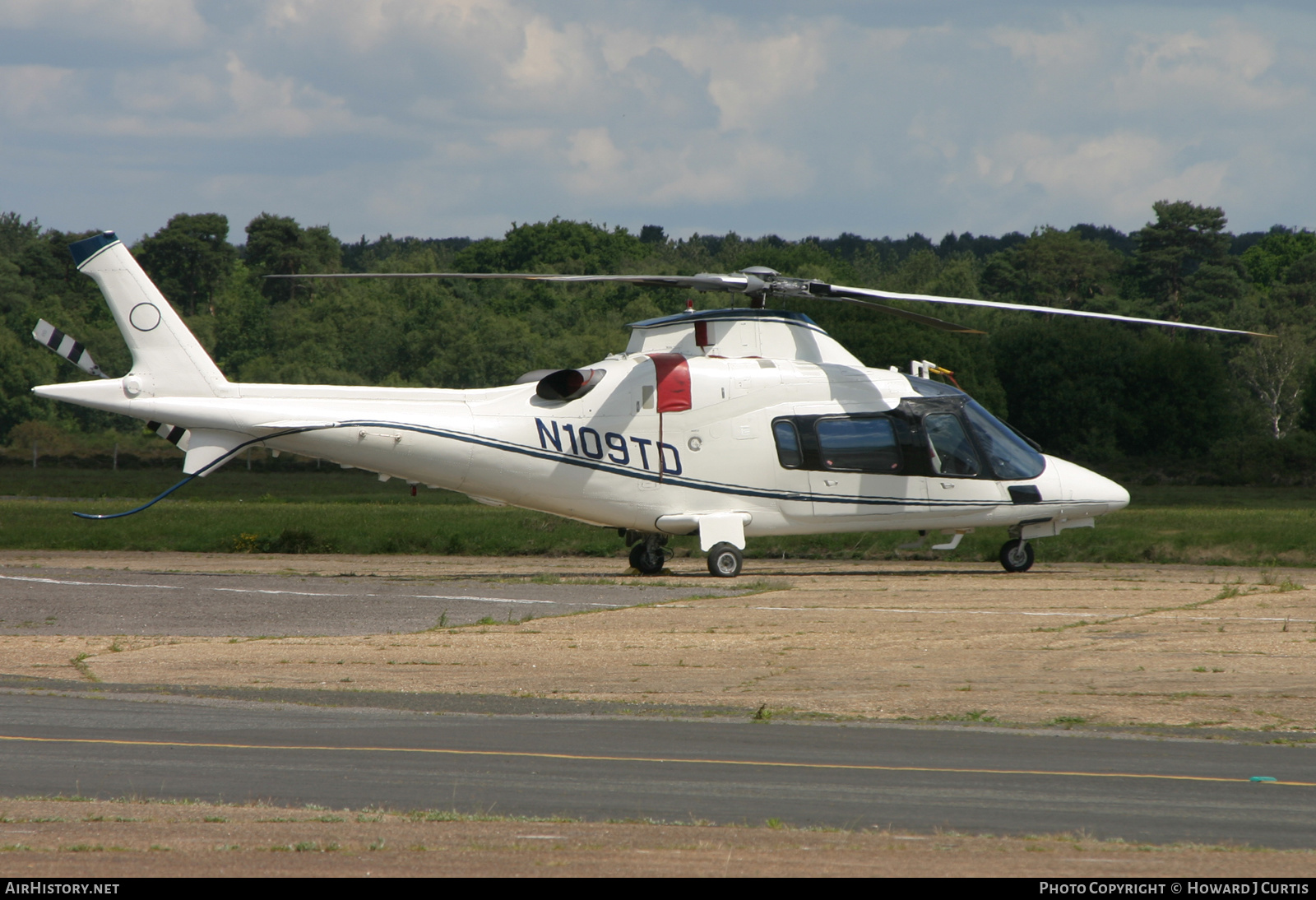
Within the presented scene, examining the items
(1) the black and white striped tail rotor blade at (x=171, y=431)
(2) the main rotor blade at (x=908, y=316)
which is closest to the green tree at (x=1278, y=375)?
(2) the main rotor blade at (x=908, y=316)

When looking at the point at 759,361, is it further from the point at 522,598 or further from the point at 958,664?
the point at 958,664

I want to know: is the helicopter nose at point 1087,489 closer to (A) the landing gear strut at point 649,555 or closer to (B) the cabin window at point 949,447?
(B) the cabin window at point 949,447

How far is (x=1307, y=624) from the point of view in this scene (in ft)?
54.2

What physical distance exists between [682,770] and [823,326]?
2409 inches

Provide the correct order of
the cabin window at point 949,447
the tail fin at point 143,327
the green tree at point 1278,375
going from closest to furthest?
the tail fin at point 143,327 < the cabin window at point 949,447 < the green tree at point 1278,375

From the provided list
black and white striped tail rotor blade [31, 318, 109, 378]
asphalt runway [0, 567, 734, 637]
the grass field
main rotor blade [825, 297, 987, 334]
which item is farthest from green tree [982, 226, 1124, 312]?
black and white striped tail rotor blade [31, 318, 109, 378]

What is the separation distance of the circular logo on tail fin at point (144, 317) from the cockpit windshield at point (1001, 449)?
44.9 ft

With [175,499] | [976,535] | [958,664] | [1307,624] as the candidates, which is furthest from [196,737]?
[175,499]

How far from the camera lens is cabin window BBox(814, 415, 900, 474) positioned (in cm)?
2370

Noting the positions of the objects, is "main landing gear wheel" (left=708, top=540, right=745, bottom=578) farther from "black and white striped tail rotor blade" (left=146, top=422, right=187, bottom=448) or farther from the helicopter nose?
"black and white striped tail rotor blade" (left=146, top=422, right=187, bottom=448)

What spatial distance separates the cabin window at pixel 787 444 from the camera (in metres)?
23.6

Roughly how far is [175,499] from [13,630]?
31.5 metres

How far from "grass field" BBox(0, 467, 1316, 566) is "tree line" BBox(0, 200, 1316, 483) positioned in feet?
75.8

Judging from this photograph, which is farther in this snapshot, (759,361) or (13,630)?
(759,361)
